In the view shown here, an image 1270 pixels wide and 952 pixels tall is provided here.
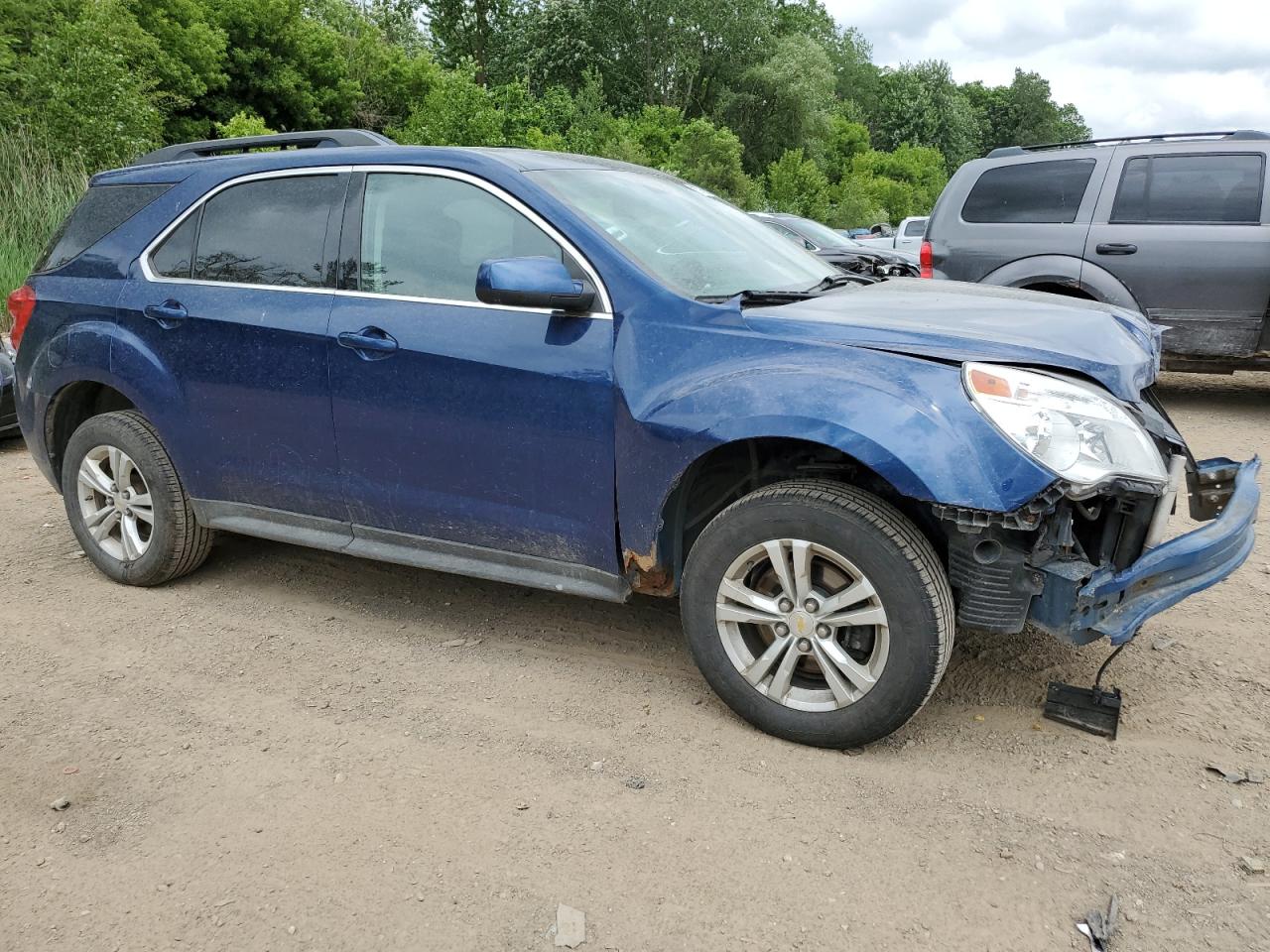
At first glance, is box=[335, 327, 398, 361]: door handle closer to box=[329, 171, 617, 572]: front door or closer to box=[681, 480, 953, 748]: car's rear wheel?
box=[329, 171, 617, 572]: front door

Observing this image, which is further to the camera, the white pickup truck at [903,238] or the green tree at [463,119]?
the green tree at [463,119]

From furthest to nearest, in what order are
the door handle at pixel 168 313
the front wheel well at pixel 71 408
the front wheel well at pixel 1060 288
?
1. the front wheel well at pixel 1060 288
2. the front wheel well at pixel 71 408
3. the door handle at pixel 168 313

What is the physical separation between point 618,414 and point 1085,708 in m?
1.76

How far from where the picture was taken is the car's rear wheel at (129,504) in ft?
14.7

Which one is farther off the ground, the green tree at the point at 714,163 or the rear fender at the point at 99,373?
the green tree at the point at 714,163

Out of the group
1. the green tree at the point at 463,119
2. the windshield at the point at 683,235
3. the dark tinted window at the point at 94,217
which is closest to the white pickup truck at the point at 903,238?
the green tree at the point at 463,119

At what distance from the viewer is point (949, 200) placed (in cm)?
867

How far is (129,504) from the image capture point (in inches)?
181

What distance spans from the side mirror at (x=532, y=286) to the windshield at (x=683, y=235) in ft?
0.87

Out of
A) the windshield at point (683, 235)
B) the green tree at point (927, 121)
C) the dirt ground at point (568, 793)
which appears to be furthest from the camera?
the green tree at point (927, 121)

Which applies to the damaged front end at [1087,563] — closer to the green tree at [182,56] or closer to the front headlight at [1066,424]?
the front headlight at [1066,424]

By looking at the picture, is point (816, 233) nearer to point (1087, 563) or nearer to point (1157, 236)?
point (1157, 236)

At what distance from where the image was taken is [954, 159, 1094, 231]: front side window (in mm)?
8141

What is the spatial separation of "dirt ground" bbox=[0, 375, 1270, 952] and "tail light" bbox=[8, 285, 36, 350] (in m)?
1.33
